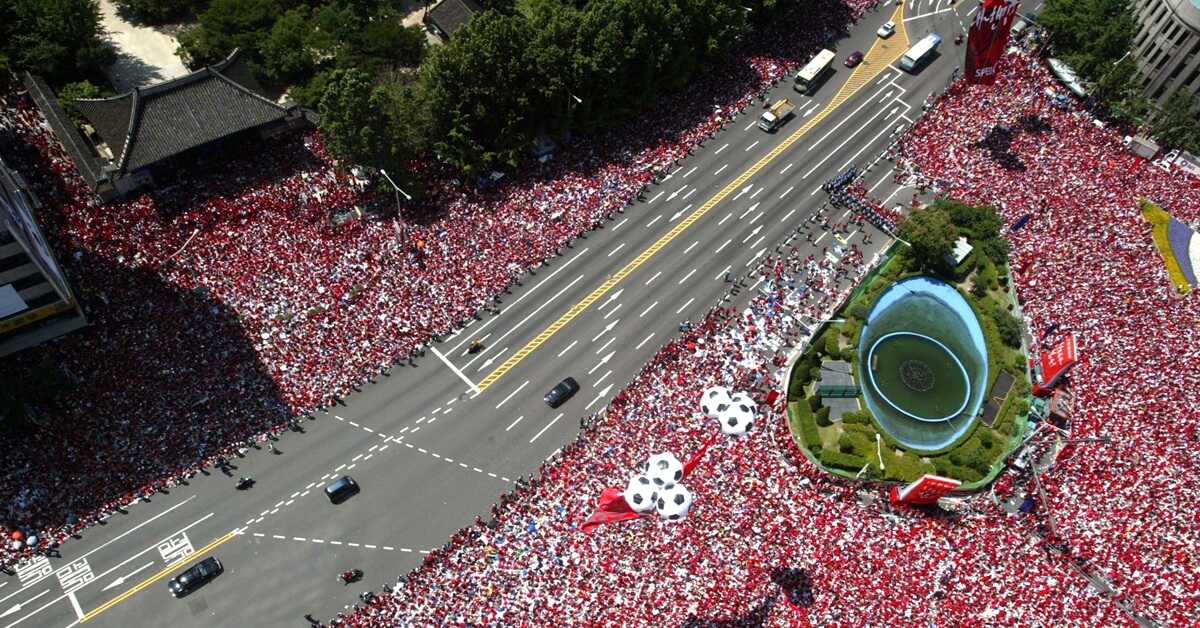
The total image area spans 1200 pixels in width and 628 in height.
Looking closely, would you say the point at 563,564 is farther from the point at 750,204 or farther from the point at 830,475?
the point at 750,204

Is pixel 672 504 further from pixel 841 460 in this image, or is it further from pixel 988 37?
pixel 988 37

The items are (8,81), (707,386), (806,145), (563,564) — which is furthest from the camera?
(806,145)

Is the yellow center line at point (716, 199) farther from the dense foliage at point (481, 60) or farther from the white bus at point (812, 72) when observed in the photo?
the dense foliage at point (481, 60)

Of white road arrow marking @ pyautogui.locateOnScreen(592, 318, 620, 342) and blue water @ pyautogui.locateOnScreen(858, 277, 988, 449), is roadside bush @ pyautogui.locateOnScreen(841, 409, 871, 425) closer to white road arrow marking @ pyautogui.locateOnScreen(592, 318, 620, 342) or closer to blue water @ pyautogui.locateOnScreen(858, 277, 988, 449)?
blue water @ pyautogui.locateOnScreen(858, 277, 988, 449)

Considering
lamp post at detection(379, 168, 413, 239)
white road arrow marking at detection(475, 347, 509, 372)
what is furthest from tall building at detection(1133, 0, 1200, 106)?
lamp post at detection(379, 168, 413, 239)

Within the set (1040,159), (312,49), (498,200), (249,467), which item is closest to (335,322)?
(249,467)

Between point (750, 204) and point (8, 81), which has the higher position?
point (8, 81)
